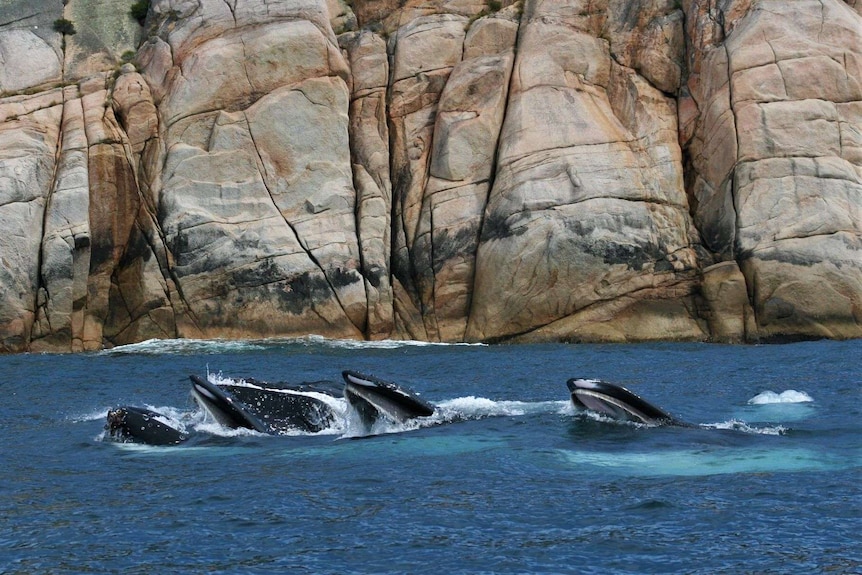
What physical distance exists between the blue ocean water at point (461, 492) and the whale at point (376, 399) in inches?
8.9

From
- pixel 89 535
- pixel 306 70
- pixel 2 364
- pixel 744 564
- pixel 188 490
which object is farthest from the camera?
pixel 306 70

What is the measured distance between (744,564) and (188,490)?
5.59 meters

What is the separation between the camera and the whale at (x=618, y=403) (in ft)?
44.8

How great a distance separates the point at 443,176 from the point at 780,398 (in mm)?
21336

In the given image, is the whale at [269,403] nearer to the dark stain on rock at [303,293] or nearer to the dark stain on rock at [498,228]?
the dark stain on rock at [303,293]

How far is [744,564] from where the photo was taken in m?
7.98

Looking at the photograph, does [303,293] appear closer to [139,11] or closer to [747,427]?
[139,11]

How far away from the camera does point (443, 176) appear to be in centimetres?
3756

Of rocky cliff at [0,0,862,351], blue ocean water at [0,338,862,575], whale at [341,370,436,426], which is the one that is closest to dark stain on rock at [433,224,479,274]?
rocky cliff at [0,0,862,351]

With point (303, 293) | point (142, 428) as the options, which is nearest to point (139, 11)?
point (303, 293)

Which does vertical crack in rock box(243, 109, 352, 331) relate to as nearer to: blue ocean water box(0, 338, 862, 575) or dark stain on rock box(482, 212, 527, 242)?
dark stain on rock box(482, 212, 527, 242)

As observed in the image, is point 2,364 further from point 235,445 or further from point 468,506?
point 468,506

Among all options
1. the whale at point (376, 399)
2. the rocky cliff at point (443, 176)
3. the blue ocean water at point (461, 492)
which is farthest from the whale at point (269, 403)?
the rocky cliff at point (443, 176)

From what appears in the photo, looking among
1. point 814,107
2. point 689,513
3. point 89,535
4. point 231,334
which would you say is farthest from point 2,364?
point 814,107
